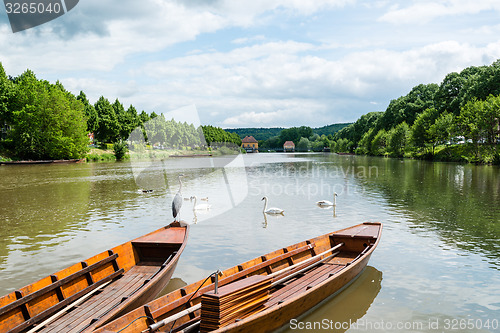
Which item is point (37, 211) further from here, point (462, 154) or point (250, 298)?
point (462, 154)

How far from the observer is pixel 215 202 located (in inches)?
1001

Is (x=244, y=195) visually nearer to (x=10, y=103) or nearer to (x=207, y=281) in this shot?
(x=207, y=281)

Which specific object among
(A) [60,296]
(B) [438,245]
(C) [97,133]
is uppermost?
(C) [97,133]

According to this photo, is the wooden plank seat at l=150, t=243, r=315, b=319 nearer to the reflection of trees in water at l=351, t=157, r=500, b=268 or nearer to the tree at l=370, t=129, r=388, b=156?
the reflection of trees in water at l=351, t=157, r=500, b=268

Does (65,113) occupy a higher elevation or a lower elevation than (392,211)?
higher

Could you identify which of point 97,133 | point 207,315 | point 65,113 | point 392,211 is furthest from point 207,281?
point 97,133

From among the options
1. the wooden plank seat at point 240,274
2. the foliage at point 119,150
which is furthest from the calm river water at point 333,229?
the foliage at point 119,150

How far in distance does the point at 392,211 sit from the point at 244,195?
11.2m

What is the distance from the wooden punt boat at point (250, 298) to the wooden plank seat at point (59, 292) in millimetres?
2169

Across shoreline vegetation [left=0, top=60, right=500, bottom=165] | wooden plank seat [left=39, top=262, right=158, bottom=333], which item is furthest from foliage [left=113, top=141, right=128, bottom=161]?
wooden plank seat [left=39, top=262, right=158, bottom=333]

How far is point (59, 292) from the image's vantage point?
841 centimetres

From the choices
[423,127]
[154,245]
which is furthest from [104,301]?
[423,127]

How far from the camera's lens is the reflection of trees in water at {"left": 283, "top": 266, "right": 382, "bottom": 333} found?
8891 millimetres

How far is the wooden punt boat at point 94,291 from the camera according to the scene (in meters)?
7.24
